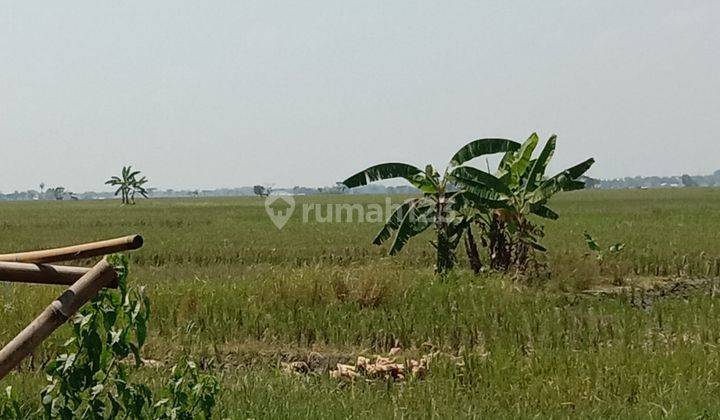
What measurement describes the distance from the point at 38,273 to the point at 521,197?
9099 millimetres

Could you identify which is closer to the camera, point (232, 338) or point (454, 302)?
point (232, 338)

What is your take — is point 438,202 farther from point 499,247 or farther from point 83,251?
point 83,251

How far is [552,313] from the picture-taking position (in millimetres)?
7742

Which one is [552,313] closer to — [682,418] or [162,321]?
[682,418]

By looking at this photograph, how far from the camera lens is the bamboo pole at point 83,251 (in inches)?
94.0

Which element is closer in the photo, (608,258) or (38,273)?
(38,273)

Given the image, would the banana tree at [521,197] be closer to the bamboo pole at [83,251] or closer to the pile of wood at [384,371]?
the pile of wood at [384,371]

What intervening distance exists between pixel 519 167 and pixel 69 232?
2107 centimetres

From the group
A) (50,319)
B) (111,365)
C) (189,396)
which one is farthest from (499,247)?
(50,319)

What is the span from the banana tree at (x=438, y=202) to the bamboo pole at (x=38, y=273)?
324 inches

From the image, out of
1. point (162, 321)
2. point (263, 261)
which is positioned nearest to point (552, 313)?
point (162, 321)

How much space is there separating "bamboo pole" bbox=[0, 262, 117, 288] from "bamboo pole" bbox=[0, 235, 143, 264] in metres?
0.07

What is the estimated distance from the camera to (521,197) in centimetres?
1058

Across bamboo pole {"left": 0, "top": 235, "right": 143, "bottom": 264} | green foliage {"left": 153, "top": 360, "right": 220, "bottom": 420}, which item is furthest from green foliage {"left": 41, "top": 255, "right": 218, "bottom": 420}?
bamboo pole {"left": 0, "top": 235, "right": 143, "bottom": 264}
